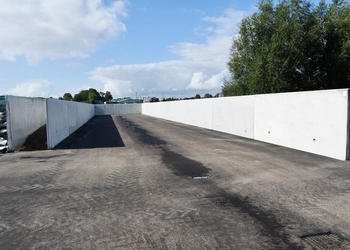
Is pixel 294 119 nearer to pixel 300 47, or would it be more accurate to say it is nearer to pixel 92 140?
pixel 92 140

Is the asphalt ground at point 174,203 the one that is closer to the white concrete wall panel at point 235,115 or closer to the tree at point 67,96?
the white concrete wall panel at point 235,115

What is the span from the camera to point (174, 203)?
17.9 ft

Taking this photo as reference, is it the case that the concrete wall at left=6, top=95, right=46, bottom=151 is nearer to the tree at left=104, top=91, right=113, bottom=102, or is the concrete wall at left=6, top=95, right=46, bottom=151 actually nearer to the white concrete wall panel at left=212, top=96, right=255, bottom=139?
the white concrete wall panel at left=212, top=96, right=255, bottom=139

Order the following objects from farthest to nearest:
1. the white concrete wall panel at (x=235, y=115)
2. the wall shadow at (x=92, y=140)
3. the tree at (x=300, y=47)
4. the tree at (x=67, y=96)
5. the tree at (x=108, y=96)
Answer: the tree at (x=108, y=96) < the tree at (x=67, y=96) < the tree at (x=300, y=47) < the white concrete wall panel at (x=235, y=115) < the wall shadow at (x=92, y=140)

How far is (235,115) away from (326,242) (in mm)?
14346

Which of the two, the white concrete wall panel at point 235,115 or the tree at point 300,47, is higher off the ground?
the tree at point 300,47

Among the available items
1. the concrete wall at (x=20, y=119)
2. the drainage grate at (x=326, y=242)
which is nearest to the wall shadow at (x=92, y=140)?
the concrete wall at (x=20, y=119)

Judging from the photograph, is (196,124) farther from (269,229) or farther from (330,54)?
(269,229)

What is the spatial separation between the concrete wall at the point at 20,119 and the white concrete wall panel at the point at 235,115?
11431 mm

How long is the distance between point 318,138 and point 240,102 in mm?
7049

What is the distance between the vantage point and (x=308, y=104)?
441 inches

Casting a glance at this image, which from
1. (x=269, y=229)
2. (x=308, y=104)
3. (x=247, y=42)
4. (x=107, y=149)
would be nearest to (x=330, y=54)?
(x=247, y=42)

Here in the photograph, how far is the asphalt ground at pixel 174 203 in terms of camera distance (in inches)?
160

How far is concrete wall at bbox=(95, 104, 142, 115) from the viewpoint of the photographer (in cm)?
6812
